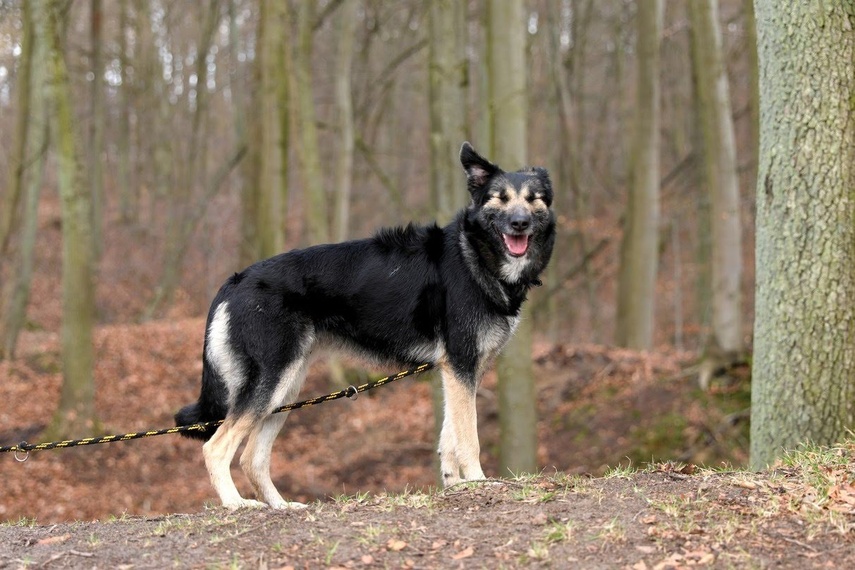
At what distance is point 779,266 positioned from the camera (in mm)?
6832

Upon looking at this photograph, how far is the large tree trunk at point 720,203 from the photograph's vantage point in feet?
43.7

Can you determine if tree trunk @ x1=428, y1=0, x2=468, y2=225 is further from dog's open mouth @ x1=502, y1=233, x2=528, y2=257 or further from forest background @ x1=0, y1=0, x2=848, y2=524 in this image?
dog's open mouth @ x1=502, y1=233, x2=528, y2=257

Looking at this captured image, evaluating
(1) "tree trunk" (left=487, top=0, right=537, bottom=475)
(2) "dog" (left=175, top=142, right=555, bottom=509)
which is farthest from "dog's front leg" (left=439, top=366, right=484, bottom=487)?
(1) "tree trunk" (left=487, top=0, right=537, bottom=475)

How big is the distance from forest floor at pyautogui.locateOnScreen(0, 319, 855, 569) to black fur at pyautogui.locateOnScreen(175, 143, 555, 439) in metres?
0.93

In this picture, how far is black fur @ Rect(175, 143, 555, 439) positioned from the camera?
5.97 meters

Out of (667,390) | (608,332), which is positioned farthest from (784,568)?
(608,332)

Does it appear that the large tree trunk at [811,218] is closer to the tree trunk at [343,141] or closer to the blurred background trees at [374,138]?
the blurred background trees at [374,138]

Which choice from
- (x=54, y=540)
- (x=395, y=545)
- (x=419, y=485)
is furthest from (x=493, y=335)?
(x=419, y=485)

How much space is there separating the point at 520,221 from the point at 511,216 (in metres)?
0.09

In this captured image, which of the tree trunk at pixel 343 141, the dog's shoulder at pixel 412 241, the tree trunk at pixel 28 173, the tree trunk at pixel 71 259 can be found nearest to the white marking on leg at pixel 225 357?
the dog's shoulder at pixel 412 241

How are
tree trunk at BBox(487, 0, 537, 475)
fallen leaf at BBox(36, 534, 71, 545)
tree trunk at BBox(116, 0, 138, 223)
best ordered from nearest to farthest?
fallen leaf at BBox(36, 534, 71, 545)
tree trunk at BBox(487, 0, 537, 475)
tree trunk at BBox(116, 0, 138, 223)

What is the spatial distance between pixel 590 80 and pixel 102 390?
2406 cm

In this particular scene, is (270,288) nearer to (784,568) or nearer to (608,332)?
(784,568)

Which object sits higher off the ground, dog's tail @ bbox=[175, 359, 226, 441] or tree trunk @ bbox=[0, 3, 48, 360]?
tree trunk @ bbox=[0, 3, 48, 360]
